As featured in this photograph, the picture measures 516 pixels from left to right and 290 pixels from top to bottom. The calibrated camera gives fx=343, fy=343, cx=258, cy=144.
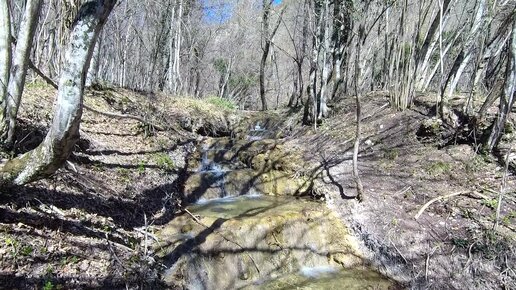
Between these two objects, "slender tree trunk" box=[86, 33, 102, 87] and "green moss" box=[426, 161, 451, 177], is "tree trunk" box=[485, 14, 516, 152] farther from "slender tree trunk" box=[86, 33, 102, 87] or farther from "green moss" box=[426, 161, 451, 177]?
"slender tree trunk" box=[86, 33, 102, 87]

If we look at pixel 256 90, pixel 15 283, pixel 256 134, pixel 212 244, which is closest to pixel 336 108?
pixel 256 134

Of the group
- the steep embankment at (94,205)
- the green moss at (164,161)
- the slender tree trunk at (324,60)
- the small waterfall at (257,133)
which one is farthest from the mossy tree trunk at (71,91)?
the small waterfall at (257,133)

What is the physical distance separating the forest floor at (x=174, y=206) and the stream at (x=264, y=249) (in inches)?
11.2

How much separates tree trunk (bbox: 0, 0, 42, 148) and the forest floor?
758 millimetres

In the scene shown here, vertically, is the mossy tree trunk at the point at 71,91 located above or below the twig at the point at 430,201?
above

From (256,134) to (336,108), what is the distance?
2.87 metres

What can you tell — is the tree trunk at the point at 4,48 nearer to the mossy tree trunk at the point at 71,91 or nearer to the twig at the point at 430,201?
the mossy tree trunk at the point at 71,91

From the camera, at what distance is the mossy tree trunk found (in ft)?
10.6

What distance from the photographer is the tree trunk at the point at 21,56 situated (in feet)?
12.9

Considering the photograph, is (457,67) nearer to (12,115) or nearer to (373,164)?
(373,164)

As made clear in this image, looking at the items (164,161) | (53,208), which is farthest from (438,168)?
(53,208)

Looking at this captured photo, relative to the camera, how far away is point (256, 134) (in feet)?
39.4

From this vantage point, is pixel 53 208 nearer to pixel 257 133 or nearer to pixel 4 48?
pixel 4 48

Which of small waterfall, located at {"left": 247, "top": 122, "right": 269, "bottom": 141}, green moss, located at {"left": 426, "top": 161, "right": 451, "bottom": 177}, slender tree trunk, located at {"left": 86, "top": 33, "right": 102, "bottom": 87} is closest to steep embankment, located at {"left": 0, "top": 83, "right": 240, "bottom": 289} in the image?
slender tree trunk, located at {"left": 86, "top": 33, "right": 102, "bottom": 87}
